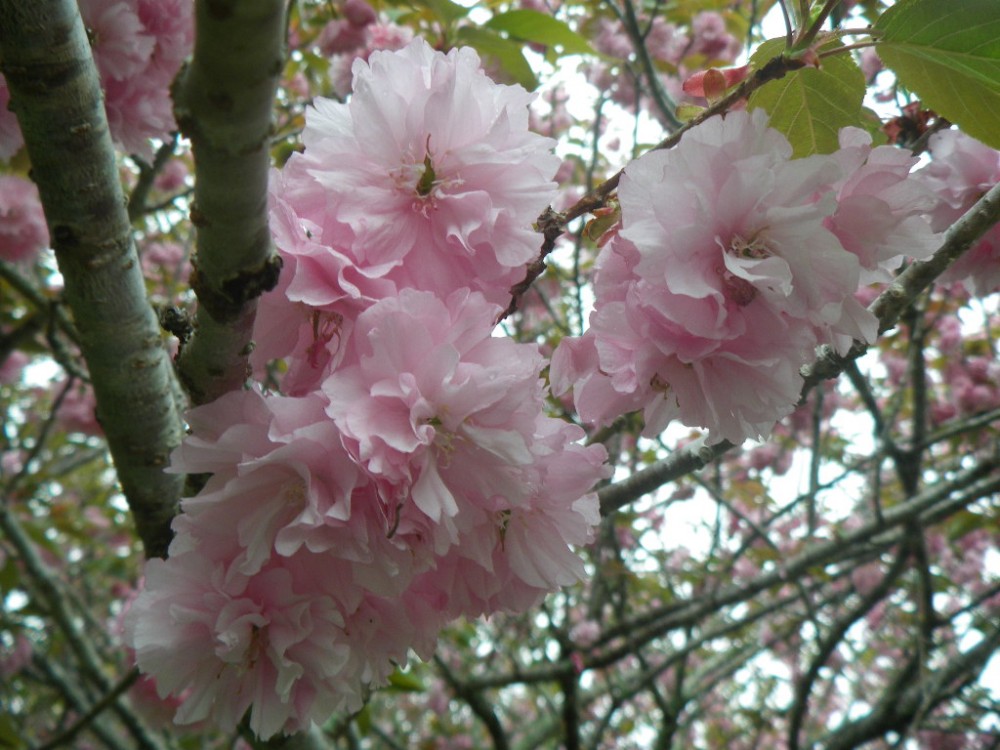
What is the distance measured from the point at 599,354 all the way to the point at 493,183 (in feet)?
0.73

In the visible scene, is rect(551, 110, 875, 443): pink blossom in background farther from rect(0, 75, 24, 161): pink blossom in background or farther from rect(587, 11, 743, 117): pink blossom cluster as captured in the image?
rect(587, 11, 743, 117): pink blossom cluster

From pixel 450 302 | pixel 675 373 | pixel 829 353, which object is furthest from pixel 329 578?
pixel 829 353

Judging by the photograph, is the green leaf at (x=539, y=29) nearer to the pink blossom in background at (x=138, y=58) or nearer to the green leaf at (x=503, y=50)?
the green leaf at (x=503, y=50)

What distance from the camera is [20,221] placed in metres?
2.35

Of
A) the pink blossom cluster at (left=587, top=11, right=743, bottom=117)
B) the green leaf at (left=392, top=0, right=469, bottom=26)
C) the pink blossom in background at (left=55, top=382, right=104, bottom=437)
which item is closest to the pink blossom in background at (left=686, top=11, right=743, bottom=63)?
the pink blossom cluster at (left=587, top=11, right=743, bottom=117)

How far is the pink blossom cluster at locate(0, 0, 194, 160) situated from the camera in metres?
1.42

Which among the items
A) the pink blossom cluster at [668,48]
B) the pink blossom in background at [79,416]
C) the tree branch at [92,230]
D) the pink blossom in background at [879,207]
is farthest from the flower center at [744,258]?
the pink blossom in background at [79,416]

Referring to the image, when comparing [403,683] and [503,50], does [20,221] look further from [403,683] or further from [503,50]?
[403,683]

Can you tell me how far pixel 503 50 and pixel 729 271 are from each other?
139 centimetres

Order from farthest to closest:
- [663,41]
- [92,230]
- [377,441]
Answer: [663,41] → [92,230] → [377,441]

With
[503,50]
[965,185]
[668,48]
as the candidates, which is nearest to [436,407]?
[965,185]

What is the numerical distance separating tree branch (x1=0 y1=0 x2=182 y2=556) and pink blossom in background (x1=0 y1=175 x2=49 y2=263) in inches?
51.6

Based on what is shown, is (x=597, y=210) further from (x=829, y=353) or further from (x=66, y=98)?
(x=66, y=98)

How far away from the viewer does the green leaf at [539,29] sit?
1.90 meters
